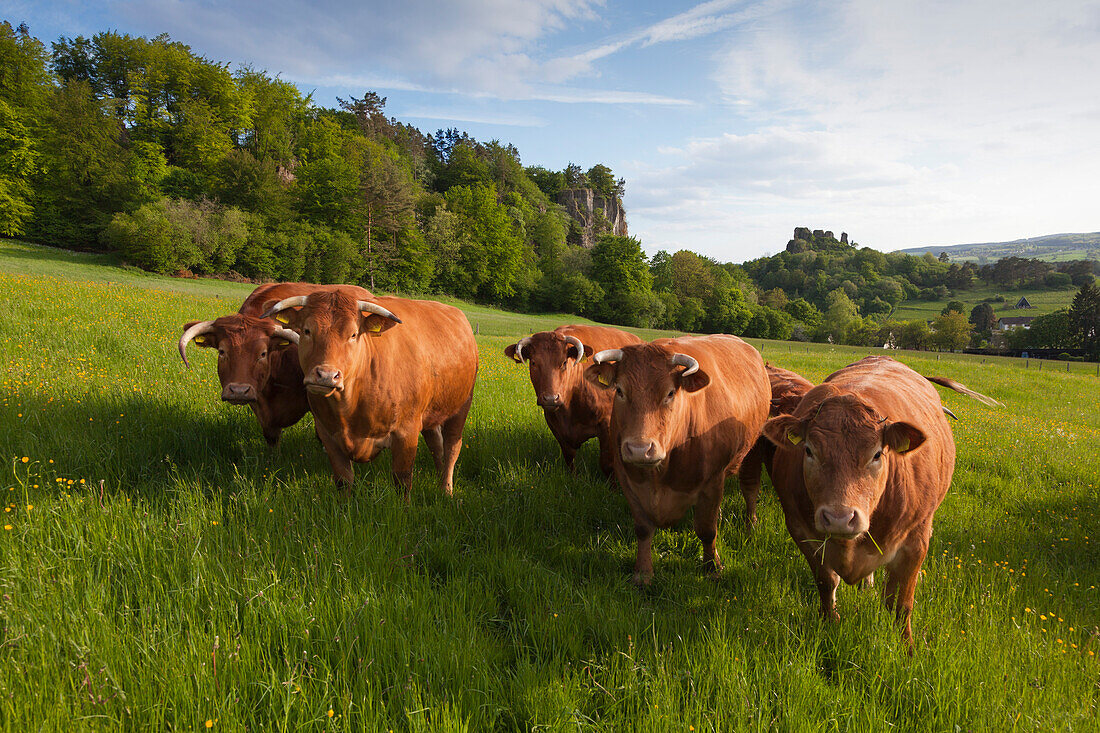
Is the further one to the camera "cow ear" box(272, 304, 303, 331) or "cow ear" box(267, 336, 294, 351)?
"cow ear" box(267, 336, 294, 351)

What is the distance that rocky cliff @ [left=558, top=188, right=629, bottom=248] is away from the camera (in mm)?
140625

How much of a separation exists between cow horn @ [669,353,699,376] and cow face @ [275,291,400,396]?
269cm

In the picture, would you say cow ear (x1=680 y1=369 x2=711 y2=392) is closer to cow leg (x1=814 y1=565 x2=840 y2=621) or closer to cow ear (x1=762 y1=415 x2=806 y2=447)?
cow ear (x1=762 y1=415 x2=806 y2=447)

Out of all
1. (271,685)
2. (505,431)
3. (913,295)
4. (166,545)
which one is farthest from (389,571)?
(913,295)

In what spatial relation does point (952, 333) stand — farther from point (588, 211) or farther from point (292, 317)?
point (292, 317)

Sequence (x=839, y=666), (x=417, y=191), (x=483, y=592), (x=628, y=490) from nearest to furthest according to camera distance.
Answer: (x=839, y=666), (x=483, y=592), (x=628, y=490), (x=417, y=191)

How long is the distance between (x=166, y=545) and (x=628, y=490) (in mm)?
3644

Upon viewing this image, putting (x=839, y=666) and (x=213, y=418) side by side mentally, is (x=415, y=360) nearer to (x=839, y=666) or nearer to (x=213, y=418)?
(x=213, y=418)

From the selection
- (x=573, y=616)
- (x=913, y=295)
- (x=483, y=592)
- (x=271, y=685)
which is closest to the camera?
(x=271, y=685)

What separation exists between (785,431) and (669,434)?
895 mm

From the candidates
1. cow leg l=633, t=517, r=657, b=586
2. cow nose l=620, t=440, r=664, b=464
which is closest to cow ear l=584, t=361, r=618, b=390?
cow nose l=620, t=440, r=664, b=464

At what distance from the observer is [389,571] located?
3600 mm

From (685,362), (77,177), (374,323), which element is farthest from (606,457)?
(77,177)

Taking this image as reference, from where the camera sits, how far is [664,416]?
157 inches
